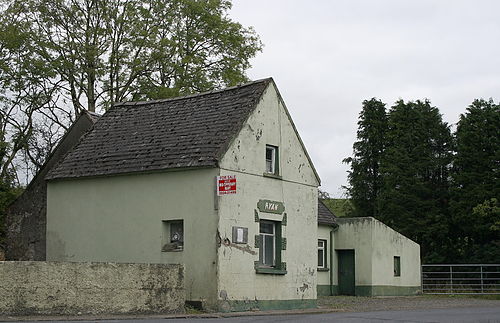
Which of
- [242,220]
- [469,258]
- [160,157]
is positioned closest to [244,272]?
[242,220]

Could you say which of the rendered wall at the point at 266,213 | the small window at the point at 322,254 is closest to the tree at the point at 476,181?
the small window at the point at 322,254

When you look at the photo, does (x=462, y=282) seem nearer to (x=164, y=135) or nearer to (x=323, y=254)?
(x=323, y=254)

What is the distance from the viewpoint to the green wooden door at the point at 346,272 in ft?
128

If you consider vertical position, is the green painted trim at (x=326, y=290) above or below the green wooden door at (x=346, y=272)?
below

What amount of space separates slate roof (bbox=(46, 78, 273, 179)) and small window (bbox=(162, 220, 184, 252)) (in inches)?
72.0

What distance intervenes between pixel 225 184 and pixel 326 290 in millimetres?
15837

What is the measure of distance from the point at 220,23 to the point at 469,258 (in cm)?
2194

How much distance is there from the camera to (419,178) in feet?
183

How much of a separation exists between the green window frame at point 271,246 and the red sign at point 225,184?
2635 millimetres

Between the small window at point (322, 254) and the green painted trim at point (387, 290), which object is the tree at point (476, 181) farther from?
the small window at point (322, 254)

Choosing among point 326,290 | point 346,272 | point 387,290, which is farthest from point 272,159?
point 387,290

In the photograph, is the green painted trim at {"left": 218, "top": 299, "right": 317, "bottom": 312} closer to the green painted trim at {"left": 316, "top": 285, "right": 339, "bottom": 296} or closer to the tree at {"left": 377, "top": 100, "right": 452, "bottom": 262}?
the green painted trim at {"left": 316, "top": 285, "right": 339, "bottom": 296}

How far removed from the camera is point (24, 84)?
39719 mm

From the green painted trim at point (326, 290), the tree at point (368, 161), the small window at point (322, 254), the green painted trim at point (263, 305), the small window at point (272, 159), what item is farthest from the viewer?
the tree at point (368, 161)
